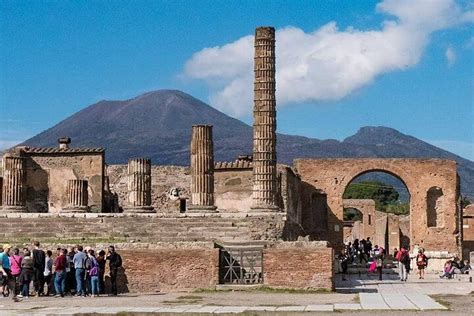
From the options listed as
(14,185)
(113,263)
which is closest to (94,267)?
(113,263)

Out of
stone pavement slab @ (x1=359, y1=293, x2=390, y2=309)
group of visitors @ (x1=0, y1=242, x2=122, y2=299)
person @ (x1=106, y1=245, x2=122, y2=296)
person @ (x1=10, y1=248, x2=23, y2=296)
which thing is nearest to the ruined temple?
person @ (x1=106, y1=245, x2=122, y2=296)

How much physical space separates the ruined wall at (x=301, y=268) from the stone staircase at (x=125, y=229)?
15.0 feet

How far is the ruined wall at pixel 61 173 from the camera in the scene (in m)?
37.5

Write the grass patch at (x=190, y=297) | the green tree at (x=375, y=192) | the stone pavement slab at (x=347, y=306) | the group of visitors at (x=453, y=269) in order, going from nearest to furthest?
the stone pavement slab at (x=347, y=306) → the grass patch at (x=190, y=297) → the group of visitors at (x=453, y=269) → the green tree at (x=375, y=192)

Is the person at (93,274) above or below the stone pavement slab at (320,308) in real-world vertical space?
above

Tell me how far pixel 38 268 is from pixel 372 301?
6859mm

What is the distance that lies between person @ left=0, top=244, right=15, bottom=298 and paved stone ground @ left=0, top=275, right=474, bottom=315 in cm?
71

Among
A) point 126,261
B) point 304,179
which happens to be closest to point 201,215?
point 126,261

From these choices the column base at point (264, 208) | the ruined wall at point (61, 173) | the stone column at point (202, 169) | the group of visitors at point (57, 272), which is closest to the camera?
the group of visitors at point (57, 272)

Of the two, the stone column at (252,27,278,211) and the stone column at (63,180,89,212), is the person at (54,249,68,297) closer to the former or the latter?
the stone column at (252,27,278,211)

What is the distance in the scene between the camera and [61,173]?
124 feet

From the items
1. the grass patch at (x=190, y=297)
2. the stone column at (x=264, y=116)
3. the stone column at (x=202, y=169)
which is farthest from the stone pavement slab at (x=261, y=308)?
the stone column at (x=202, y=169)

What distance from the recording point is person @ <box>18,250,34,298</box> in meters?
20.2

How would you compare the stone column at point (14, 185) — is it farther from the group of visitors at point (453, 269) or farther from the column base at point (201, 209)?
the group of visitors at point (453, 269)
